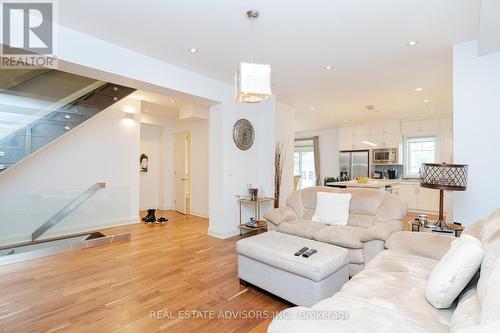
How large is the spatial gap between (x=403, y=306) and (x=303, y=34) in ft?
8.37

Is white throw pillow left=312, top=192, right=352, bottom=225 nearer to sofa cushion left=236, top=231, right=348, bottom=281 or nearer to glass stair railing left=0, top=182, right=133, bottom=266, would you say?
sofa cushion left=236, top=231, right=348, bottom=281

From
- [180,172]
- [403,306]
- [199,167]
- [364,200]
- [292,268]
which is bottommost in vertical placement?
[292,268]

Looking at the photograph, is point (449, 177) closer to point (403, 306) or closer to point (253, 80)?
point (403, 306)

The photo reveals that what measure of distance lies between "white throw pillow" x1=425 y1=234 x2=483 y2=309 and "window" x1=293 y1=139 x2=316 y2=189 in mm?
7765

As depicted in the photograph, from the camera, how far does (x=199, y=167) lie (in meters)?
6.02

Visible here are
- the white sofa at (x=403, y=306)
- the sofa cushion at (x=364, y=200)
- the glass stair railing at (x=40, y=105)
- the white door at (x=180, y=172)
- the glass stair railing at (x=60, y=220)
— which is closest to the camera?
the white sofa at (x=403, y=306)

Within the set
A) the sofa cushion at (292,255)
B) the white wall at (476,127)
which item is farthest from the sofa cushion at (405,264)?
the white wall at (476,127)

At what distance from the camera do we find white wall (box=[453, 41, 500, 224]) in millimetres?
2670

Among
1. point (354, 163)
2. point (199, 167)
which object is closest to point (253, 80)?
point (199, 167)

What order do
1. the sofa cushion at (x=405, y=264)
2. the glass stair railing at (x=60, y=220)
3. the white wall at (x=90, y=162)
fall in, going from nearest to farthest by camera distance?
the sofa cushion at (x=405, y=264), the glass stair railing at (x=60, y=220), the white wall at (x=90, y=162)

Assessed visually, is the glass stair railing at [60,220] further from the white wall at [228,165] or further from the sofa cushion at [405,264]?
the sofa cushion at [405,264]

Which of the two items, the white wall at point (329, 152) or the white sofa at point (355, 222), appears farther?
the white wall at point (329, 152)

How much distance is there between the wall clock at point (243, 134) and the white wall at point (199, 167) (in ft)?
5.00

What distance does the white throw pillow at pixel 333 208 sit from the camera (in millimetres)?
3164
